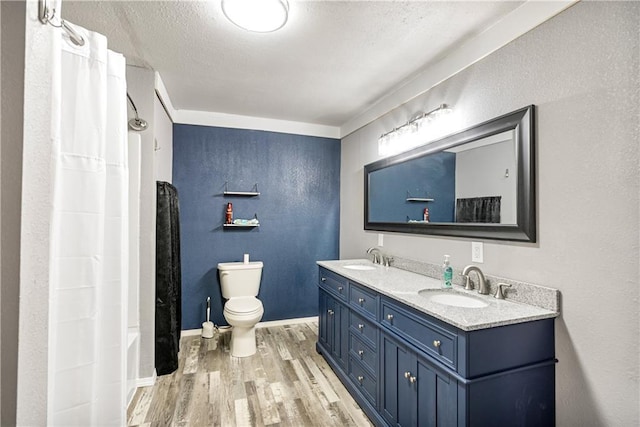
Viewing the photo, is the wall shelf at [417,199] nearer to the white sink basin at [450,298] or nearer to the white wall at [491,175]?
the white wall at [491,175]

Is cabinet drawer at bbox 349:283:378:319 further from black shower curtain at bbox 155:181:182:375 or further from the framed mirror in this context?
black shower curtain at bbox 155:181:182:375

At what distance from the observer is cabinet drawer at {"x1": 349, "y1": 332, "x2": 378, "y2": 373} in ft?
6.24

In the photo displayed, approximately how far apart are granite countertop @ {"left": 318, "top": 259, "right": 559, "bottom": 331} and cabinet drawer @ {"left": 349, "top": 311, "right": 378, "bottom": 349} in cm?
26

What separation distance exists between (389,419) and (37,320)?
172 centimetres

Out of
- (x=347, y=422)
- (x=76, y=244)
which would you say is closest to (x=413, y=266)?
(x=347, y=422)

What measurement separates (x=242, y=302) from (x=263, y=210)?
108 cm

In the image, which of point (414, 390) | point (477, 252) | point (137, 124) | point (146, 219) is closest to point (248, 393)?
point (414, 390)

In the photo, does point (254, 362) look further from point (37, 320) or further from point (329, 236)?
point (37, 320)

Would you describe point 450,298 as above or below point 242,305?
above

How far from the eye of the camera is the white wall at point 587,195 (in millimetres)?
1168

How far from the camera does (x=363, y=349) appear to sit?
80.4 inches

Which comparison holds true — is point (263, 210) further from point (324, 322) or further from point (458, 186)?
point (458, 186)

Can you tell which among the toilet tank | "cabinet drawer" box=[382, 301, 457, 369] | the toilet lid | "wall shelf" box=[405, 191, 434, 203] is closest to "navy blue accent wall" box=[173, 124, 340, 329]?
the toilet tank

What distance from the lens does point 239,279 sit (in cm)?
311
